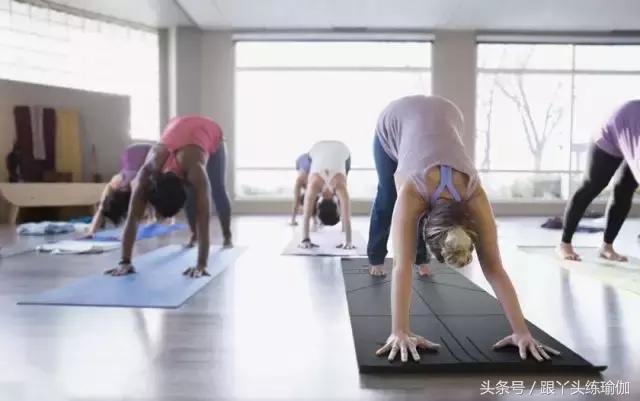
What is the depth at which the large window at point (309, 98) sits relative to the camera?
336 inches

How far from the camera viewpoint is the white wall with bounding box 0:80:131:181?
6668 millimetres

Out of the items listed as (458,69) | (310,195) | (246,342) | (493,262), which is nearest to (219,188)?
(310,195)

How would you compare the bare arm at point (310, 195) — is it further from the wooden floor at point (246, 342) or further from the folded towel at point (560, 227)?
the folded towel at point (560, 227)

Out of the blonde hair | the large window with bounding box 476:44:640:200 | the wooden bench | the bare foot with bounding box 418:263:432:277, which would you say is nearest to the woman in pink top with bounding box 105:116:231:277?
the bare foot with bounding box 418:263:432:277

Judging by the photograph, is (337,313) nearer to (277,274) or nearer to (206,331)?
(206,331)

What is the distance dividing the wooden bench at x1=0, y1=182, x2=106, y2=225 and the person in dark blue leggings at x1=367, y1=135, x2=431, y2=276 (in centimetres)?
451

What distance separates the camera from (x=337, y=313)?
2.38 m

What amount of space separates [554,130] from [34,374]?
27.8 ft

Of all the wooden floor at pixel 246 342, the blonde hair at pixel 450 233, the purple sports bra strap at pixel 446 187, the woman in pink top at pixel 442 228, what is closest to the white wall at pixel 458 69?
the wooden floor at pixel 246 342

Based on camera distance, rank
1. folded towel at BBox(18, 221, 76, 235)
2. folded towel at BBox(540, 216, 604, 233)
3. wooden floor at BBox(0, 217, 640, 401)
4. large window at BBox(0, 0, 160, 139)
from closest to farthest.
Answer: wooden floor at BBox(0, 217, 640, 401), folded towel at BBox(18, 221, 76, 235), folded towel at BBox(540, 216, 604, 233), large window at BBox(0, 0, 160, 139)

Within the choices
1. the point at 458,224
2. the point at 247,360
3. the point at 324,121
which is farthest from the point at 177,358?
the point at 324,121

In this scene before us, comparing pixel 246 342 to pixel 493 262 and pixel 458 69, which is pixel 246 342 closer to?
pixel 493 262

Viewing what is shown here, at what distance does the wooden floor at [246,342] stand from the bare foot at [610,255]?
73 cm

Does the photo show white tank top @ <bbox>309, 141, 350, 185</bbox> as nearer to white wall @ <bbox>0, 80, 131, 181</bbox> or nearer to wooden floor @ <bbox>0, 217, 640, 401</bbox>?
wooden floor @ <bbox>0, 217, 640, 401</bbox>
